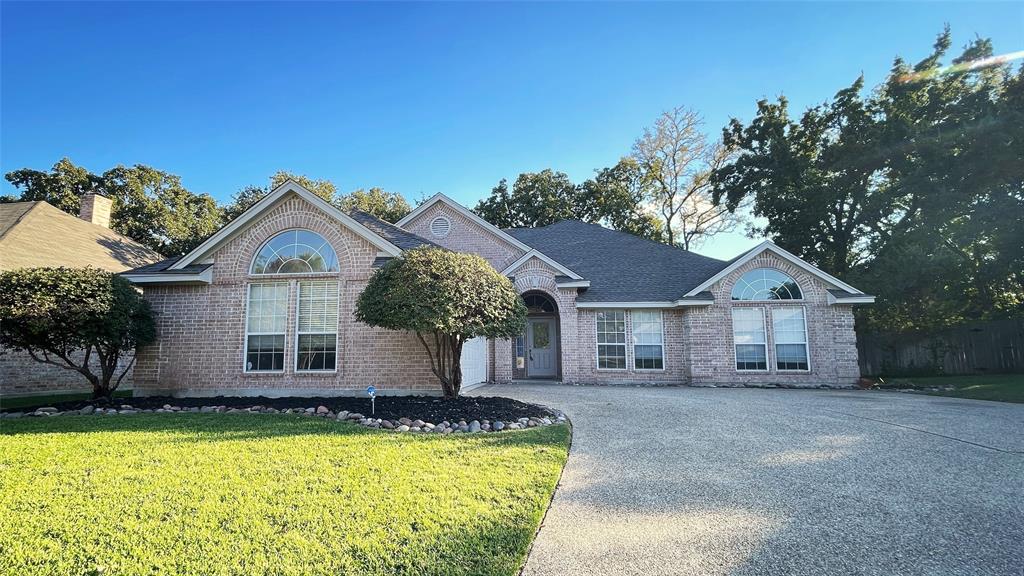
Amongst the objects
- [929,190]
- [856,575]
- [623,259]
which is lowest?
[856,575]

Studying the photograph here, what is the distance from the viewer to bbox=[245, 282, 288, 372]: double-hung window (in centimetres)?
1088

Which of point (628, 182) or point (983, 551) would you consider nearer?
point (983, 551)

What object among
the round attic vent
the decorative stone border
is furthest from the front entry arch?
the decorative stone border

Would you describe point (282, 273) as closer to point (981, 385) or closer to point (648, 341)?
point (648, 341)

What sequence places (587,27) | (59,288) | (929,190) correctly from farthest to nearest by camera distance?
(929,190)
(587,27)
(59,288)

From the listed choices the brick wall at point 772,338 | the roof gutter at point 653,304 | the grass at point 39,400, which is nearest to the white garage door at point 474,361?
the roof gutter at point 653,304

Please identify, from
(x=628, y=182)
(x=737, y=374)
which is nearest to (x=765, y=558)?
(x=737, y=374)

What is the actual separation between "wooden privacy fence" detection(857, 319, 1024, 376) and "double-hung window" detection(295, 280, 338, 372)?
65.5ft

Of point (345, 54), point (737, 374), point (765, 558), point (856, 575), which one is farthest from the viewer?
point (737, 374)

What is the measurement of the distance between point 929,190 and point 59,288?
27.5m

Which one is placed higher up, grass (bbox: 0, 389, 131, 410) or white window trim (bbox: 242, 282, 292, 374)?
white window trim (bbox: 242, 282, 292, 374)

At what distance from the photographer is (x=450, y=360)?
34.7 ft

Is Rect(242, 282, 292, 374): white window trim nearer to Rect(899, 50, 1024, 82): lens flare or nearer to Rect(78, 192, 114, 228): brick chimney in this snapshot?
Rect(78, 192, 114, 228): brick chimney

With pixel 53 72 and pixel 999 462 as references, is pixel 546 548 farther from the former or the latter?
pixel 53 72
